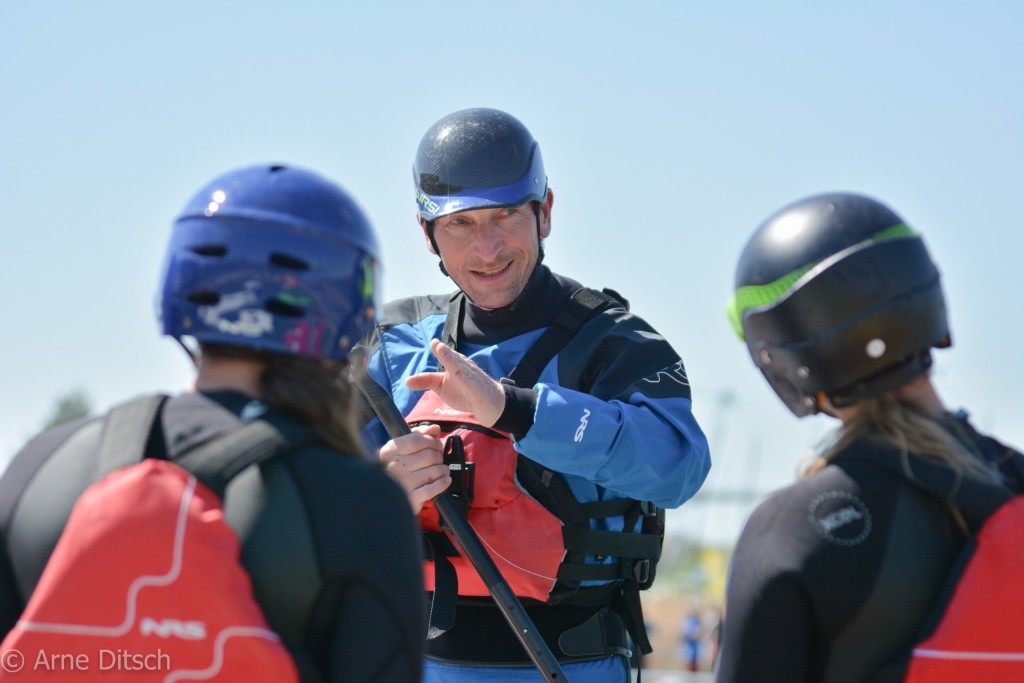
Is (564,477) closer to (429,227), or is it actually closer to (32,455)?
(429,227)

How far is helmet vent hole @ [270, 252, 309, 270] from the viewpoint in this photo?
271 centimetres

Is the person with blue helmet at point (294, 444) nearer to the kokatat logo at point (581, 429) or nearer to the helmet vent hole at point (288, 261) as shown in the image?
the helmet vent hole at point (288, 261)

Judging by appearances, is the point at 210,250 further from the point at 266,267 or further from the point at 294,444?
the point at 294,444

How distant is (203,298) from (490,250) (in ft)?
6.76

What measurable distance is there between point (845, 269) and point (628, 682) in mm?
2333

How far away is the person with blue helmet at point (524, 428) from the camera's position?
420 centimetres

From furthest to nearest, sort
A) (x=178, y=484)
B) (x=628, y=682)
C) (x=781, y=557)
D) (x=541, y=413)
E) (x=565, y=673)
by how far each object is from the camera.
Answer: (x=628, y=682), (x=565, y=673), (x=541, y=413), (x=781, y=557), (x=178, y=484)

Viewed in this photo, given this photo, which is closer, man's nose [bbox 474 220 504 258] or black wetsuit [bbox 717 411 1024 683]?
black wetsuit [bbox 717 411 1024 683]

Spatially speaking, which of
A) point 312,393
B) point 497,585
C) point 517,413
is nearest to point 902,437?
point 312,393

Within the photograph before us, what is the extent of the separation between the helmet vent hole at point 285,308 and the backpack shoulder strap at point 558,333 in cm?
181

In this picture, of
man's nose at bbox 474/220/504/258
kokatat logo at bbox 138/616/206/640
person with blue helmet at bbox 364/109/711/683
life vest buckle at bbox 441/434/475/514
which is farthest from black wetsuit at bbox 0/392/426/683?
man's nose at bbox 474/220/504/258

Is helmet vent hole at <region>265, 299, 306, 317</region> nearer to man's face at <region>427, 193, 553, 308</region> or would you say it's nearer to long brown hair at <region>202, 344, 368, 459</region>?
long brown hair at <region>202, 344, 368, 459</region>

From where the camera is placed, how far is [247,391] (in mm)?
2654

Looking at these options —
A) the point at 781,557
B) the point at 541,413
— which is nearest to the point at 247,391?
the point at 781,557
